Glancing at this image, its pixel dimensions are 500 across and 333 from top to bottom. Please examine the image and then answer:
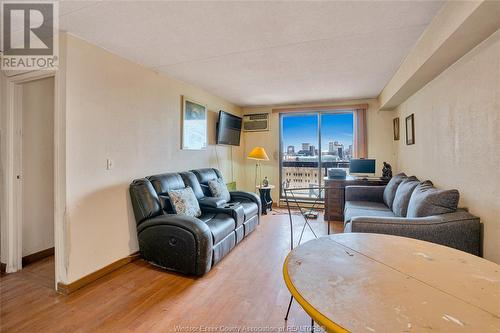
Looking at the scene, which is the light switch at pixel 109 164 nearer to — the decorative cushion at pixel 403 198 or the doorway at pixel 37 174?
the doorway at pixel 37 174

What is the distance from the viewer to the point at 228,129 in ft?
16.0

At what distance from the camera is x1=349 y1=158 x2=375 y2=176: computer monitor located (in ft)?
14.2

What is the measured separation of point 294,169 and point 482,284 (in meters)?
4.64

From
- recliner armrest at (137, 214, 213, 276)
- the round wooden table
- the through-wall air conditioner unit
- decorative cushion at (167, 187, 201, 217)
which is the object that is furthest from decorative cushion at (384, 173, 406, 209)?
the through-wall air conditioner unit

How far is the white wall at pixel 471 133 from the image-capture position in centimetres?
166

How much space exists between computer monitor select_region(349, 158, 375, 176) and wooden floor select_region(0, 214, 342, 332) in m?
2.55

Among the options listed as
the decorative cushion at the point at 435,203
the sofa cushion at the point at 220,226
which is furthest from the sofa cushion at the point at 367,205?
the sofa cushion at the point at 220,226

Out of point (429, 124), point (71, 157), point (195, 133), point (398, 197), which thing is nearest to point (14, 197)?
point (71, 157)

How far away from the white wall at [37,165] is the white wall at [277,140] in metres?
3.69

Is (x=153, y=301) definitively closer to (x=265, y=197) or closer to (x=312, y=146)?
(x=265, y=197)

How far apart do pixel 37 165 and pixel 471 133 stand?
4.36 meters

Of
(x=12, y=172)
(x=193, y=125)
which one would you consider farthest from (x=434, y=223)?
(x=12, y=172)

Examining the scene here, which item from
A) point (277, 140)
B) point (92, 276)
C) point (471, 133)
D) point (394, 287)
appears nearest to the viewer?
point (394, 287)

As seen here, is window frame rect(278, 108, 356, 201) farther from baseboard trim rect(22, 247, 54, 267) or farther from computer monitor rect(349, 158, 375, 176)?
baseboard trim rect(22, 247, 54, 267)
